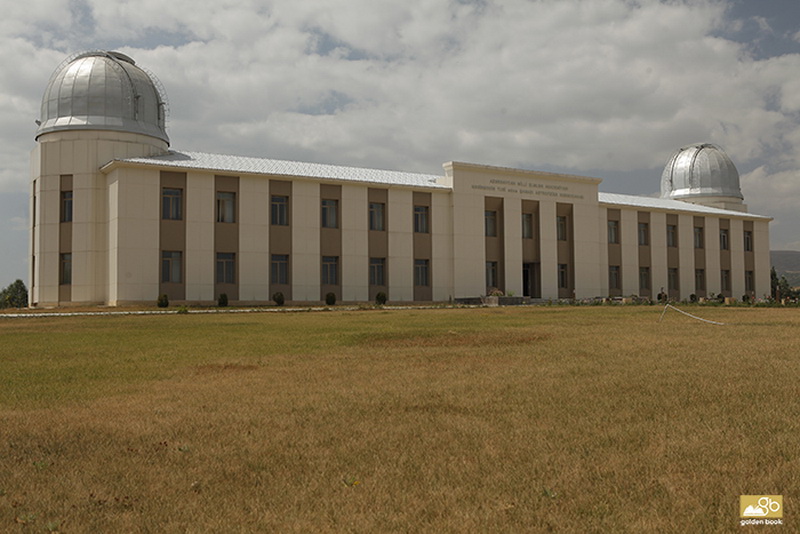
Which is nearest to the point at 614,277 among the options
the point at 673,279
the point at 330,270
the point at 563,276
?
the point at 563,276

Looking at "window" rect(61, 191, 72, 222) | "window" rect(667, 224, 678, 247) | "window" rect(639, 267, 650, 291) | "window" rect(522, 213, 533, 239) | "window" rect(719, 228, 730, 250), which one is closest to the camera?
"window" rect(61, 191, 72, 222)

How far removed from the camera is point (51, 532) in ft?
18.2

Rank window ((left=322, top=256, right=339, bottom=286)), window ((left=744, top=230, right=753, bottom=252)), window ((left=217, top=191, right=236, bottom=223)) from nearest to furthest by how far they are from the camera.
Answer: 1. window ((left=217, top=191, right=236, bottom=223))
2. window ((left=322, top=256, right=339, bottom=286))
3. window ((left=744, top=230, right=753, bottom=252))

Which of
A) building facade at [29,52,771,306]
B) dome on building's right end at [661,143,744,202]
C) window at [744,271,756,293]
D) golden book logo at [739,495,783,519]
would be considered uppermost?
dome on building's right end at [661,143,744,202]

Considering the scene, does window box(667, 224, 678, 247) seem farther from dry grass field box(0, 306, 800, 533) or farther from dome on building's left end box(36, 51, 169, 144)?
dry grass field box(0, 306, 800, 533)

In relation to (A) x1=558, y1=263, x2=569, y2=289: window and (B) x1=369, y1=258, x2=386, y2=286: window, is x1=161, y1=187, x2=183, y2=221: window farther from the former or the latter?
(A) x1=558, y1=263, x2=569, y2=289: window

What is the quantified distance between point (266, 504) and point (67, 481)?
2136 mm

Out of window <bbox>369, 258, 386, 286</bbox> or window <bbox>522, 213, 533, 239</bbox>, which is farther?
window <bbox>522, 213, 533, 239</bbox>

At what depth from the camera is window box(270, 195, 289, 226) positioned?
166ft

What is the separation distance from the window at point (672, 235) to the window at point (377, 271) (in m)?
31.8

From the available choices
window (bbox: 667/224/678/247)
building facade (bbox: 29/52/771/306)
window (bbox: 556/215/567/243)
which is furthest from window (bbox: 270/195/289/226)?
window (bbox: 667/224/678/247)

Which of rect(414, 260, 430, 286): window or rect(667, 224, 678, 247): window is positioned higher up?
rect(667, 224, 678, 247): window

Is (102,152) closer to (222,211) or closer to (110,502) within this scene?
(222,211)

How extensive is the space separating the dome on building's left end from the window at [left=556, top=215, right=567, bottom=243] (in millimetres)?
34619
